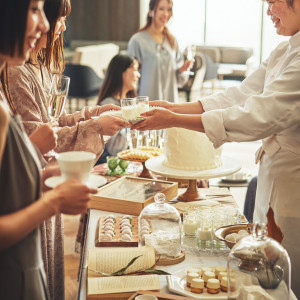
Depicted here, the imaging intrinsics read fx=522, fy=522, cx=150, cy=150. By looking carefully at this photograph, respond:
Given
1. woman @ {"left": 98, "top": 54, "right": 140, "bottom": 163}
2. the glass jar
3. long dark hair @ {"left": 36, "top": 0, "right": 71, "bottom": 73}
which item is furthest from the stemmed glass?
woman @ {"left": 98, "top": 54, "right": 140, "bottom": 163}

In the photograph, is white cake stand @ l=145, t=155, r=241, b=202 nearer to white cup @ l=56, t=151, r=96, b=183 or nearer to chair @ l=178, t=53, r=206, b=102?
white cup @ l=56, t=151, r=96, b=183

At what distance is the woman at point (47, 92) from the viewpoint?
204 cm

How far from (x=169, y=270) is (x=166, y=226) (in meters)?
0.19

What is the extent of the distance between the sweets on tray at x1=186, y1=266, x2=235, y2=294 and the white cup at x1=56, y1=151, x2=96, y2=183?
0.62 m

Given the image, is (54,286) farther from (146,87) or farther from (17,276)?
(146,87)

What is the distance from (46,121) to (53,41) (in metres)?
0.33

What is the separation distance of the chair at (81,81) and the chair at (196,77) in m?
1.47

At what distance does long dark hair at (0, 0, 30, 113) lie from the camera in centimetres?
115

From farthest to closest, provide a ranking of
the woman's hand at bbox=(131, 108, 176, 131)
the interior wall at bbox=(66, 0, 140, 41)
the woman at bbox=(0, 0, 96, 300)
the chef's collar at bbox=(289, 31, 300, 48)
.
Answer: the interior wall at bbox=(66, 0, 140, 41) → the woman's hand at bbox=(131, 108, 176, 131) → the chef's collar at bbox=(289, 31, 300, 48) → the woman at bbox=(0, 0, 96, 300)

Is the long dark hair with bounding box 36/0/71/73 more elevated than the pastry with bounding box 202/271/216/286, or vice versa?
the long dark hair with bounding box 36/0/71/73

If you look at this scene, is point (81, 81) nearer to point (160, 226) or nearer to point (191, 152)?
point (191, 152)

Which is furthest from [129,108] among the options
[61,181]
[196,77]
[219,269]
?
[196,77]

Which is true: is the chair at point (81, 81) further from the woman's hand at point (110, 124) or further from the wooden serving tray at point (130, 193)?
the woman's hand at point (110, 124)

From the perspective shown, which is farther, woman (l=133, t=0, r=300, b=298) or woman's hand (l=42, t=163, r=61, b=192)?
woman (l=133, t=0, r=300, b=298)
